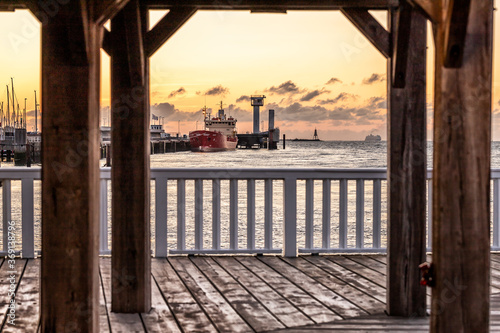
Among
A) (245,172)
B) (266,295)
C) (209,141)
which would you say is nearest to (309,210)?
(245,172)

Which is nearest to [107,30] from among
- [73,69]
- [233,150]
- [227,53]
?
[73,69]

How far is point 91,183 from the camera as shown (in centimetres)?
206

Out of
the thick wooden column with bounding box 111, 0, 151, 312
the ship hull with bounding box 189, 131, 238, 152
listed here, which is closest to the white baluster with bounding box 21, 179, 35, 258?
the thick wooden column with bounding box 111, 0, 151, 312

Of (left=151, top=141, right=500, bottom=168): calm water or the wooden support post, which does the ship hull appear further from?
the wooden support post

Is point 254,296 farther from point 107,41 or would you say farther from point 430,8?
point 430,8

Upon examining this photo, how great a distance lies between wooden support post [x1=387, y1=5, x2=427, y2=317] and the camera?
311 cm

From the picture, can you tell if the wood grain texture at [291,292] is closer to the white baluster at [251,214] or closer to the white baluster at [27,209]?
the white baluster at [251,214]

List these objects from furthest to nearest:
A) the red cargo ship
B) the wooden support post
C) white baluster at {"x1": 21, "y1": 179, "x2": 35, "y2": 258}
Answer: the red cargo ship → white baluster at {"x1": 21, "y1": 179, "x2": 35, "y2": 258} → the wooden support post

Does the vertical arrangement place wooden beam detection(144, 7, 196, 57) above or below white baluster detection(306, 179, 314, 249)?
above

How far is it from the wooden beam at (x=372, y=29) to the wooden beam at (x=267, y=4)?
5 cm

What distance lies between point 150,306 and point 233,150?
5140 cm

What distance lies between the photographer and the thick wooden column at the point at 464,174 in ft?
→ 6.44

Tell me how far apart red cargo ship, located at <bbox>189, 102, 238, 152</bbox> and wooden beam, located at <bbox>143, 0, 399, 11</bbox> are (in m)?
43.8

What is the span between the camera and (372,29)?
128 inches
